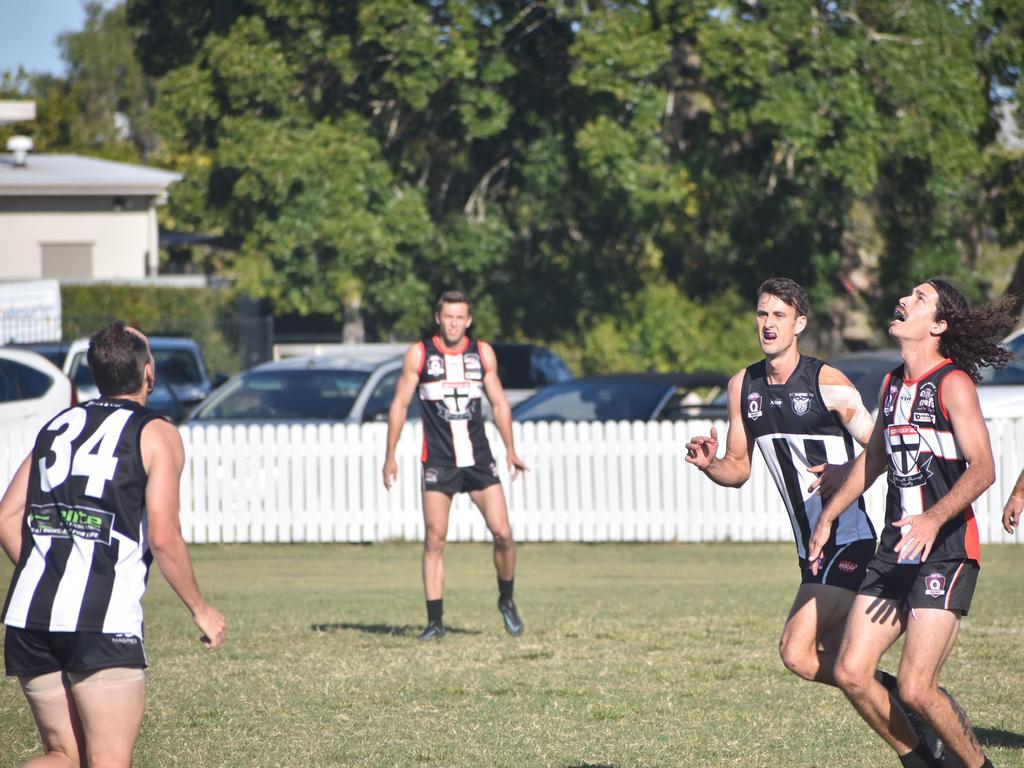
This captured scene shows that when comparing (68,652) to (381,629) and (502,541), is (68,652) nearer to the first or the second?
(502,541)

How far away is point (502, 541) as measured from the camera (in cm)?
987

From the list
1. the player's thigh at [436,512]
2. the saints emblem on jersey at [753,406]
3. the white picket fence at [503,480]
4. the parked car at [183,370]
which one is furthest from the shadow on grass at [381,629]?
the parked car at [183,370]

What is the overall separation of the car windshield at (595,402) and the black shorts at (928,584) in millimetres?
11386

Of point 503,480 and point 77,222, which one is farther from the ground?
point 77,222

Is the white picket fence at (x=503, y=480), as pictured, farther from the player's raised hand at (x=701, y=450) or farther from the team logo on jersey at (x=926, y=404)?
the team logo on jersey at (x=926, y=404)

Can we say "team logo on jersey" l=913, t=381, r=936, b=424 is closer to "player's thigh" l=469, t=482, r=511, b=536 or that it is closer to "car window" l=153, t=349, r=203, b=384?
"player's thigh" l=469, t=482, r=511, b=536

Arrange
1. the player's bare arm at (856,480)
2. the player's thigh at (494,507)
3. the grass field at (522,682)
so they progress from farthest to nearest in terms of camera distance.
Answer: the player's thigh at (494,507)
the grass field at (522,682)
the player's bare arm at (856,480)

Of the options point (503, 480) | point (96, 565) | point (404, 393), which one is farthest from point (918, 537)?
point (503, 480)

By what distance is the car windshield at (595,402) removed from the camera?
55.9 feet

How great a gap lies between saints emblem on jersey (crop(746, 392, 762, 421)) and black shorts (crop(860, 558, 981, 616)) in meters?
0.93

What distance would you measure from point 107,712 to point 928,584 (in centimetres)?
282

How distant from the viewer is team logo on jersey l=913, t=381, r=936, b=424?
17.6 ft

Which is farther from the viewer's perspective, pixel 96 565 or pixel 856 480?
pixel 856 480

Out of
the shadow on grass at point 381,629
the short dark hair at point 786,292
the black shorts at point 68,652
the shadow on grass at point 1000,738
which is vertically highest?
the short dark hair at point 786,292
